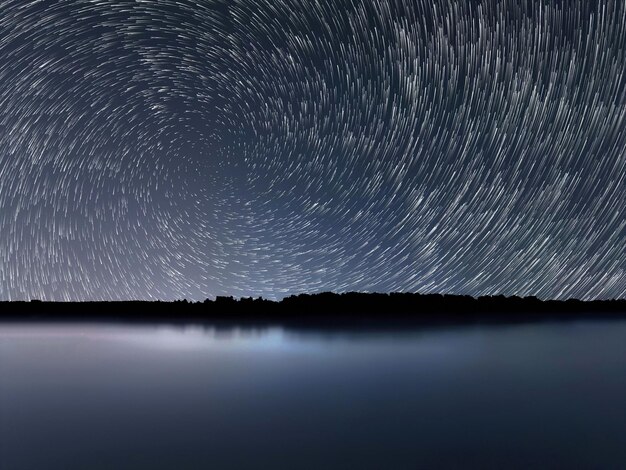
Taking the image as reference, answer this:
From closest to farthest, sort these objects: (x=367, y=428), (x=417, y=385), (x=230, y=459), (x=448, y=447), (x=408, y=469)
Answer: (x=408, y=469) < (x=230, y=459) < (x=448, y=447) < (x=367, y=428) < (x=417, y=385)

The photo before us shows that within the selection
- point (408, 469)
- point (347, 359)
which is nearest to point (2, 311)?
point (347, 359)

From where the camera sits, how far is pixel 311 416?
41.9ft

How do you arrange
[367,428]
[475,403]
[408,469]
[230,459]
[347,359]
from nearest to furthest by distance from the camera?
[408,469] < [230,459] < [367,428] < [475,403] < [347,359]

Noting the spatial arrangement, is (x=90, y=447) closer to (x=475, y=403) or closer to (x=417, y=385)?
(x=475, y=403)

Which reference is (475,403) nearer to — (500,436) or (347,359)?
(500,436)

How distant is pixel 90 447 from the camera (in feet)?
31.6

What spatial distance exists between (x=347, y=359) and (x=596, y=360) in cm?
1159

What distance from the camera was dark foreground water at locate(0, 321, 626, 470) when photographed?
8.92 metres

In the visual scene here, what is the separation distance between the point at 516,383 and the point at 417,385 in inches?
123

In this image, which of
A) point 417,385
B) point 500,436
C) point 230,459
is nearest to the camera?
point 230,459

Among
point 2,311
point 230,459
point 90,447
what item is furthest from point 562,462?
point 2,311

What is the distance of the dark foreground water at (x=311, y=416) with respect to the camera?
29.3ft

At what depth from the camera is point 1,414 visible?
12.9m

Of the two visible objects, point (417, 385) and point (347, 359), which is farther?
point (347, 359)
